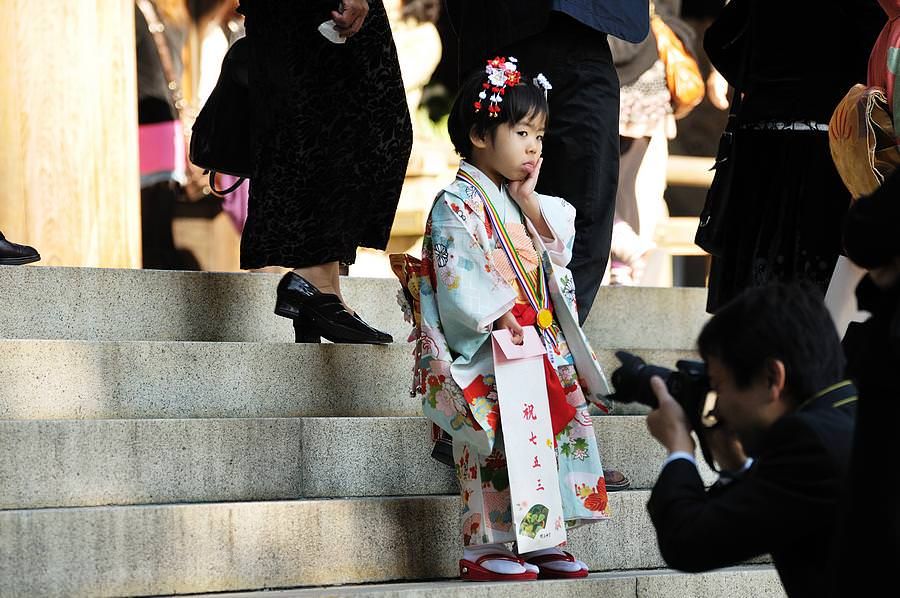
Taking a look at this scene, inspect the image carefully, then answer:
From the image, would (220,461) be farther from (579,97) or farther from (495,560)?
(579,97)

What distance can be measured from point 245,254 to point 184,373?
16.7 inches

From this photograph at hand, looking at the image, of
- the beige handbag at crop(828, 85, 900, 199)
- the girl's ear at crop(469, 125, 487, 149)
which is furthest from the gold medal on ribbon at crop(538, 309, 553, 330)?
the beige handbag at crop(828, 85, 900, 199)

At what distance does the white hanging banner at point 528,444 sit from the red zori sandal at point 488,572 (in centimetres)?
8

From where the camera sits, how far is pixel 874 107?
345 cm

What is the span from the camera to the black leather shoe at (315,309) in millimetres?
4078

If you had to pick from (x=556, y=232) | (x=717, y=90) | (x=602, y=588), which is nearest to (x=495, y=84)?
(x=556, y=232)

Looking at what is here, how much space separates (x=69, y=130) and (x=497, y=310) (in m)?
2.76

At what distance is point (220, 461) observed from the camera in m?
3.58

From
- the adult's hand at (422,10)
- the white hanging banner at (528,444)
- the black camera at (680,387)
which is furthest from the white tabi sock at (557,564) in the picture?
the adult's hand at (422,10)

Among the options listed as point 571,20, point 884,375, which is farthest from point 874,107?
point 884,375

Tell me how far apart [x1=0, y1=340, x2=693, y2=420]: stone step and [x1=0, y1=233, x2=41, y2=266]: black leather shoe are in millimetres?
669

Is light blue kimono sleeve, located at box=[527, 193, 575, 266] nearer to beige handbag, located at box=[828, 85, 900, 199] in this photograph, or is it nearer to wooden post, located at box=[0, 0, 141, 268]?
beige handbag, located at box=[828, 85, 900, 199]

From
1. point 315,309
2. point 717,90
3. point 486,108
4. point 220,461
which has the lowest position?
point 220,461

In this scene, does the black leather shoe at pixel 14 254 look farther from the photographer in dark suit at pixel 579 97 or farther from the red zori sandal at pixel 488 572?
the red zori sandal at pixel 488 572
